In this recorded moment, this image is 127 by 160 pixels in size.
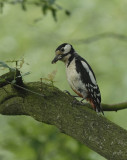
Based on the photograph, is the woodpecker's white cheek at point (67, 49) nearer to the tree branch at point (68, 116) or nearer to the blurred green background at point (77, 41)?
the tree branch at point (68, 116)

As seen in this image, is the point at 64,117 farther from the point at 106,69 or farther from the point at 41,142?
the point at 106,69

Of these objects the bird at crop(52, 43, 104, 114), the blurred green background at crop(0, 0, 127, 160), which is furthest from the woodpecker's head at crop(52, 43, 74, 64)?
the blurred green background at crop(0, 0, 127, 160)

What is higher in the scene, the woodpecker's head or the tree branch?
the woodpecker's head

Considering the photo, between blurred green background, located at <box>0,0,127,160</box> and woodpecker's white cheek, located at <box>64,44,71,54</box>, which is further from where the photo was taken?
blurred green background, located at <box>0,0,127,160</box>

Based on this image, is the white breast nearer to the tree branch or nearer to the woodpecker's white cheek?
the woodpecker's white cheek

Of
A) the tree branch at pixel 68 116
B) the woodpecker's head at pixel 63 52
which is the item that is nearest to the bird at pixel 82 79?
the woodpecker's head at pixel 63 52

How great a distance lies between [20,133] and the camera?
4.13 m

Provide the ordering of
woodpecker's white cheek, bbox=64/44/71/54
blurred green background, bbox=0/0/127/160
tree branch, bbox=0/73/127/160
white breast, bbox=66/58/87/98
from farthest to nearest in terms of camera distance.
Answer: blurred green background, bbox=0/0/127/160, woodpecker's white cheek, bbox=64/44/71/54, white breast, bbox=66/58/87/98, tree branch, bbox=0/73/127/160

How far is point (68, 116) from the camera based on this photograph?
316 cm

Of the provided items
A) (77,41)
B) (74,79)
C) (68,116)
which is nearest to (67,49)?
Result: (74,79)

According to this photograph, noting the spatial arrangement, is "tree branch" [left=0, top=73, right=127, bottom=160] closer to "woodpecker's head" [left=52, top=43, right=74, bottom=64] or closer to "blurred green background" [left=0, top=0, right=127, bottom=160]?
"woodpecker's head" [left=52, top=43, right=74, bottom=64]

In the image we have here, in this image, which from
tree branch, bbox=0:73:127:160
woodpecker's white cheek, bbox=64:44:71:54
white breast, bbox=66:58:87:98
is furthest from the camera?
woodpecker's white cheek, bbox=64:44:71:54

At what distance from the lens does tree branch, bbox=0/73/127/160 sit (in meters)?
3.07

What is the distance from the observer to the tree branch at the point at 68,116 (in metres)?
3.07
